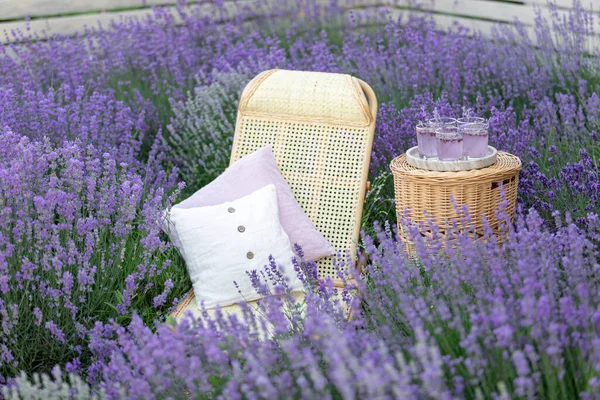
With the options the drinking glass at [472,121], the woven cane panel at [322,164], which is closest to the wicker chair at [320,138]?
the woven cane panel at [322,164]

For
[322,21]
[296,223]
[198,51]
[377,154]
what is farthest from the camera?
[322,21]

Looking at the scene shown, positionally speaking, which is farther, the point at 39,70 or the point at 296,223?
the point at 39,70

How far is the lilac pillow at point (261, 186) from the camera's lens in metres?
3.28

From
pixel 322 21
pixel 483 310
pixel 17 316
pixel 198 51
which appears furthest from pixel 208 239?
pixel 322 21

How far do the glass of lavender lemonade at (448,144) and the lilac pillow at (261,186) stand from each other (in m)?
0.64

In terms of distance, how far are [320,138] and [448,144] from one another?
29.0 inches

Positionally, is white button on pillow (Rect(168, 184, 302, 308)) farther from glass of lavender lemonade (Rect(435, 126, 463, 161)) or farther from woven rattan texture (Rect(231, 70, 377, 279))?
glass of lavender lemonade (Rect(435, 126, 463, 161))

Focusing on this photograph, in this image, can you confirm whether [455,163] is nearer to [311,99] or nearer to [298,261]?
[298,261]

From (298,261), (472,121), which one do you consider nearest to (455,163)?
(472,121)

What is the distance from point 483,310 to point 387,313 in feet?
1.65

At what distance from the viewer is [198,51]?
5.50 meters

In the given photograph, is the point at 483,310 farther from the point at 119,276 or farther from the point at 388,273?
the point at 119,276

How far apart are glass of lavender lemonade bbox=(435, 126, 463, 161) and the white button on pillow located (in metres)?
0.70

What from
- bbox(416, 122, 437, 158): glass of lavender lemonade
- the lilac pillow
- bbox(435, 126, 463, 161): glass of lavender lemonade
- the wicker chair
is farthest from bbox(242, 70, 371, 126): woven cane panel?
bbox(435, 126, 463, 161): glass of lavender lemonade
